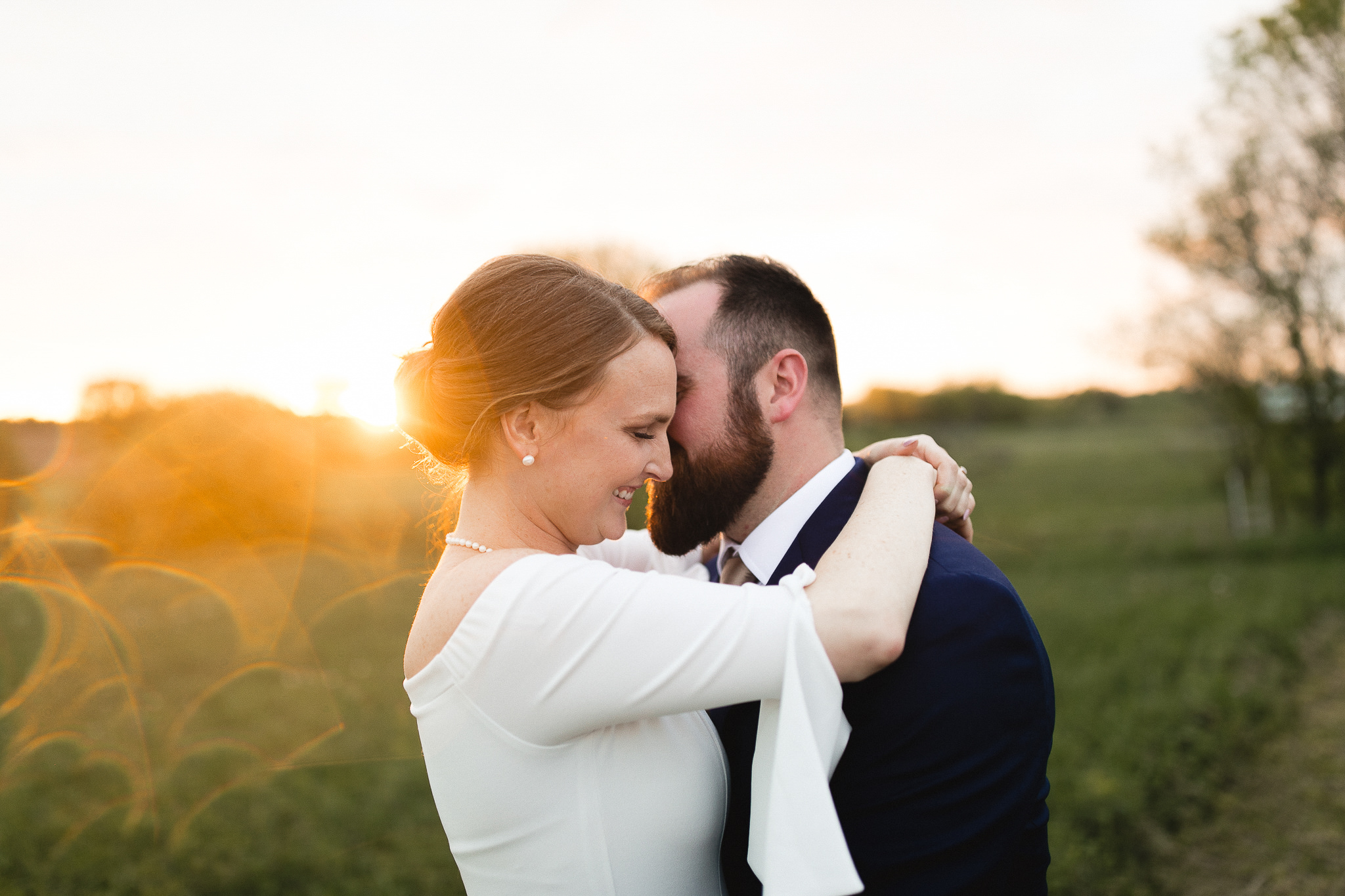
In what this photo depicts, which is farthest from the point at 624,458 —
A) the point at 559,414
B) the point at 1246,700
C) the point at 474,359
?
the point at 1246,700

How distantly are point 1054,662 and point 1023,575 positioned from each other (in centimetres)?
582

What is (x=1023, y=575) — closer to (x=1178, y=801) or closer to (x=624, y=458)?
(x=1178, y=801)

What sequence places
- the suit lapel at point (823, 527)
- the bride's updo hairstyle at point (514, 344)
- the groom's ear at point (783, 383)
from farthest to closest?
1. the groom's ear at point (783, 383)
2. the suit lapel at point (823, 527)
3. the bride's updo hairstyle at point (514, 344)

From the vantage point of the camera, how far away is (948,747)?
1.81 m

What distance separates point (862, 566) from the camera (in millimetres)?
1770

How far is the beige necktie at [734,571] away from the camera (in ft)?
7.97

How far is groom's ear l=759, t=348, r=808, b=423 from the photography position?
7.82 feet

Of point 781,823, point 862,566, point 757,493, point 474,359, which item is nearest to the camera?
point 781,823

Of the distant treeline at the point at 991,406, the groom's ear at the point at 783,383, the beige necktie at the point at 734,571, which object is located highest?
the groom's ear at the point at 783,383

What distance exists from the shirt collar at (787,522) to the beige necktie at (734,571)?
0.18 feet

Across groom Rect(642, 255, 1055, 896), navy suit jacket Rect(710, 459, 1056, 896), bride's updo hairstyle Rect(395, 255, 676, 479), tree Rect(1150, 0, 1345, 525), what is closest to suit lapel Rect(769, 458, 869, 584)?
groom Rect(642, 255, 1055, 896)

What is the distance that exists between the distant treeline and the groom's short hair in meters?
46.7

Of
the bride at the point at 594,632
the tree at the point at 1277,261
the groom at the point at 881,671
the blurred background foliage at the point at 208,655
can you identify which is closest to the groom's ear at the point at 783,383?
the groom at the point at 881,671

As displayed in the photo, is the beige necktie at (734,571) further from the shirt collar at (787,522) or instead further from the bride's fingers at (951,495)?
the bride's fingers at (951,495)
